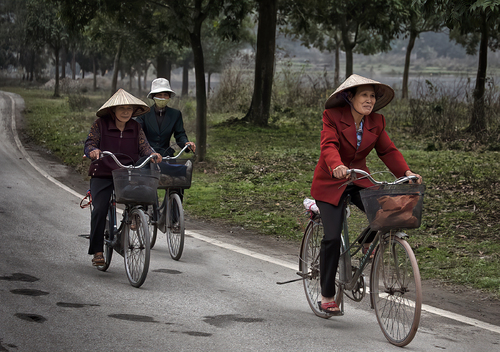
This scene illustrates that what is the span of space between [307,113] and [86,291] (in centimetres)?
2379

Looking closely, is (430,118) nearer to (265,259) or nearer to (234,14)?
(234,14)

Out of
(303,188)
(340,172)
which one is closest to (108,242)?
(340,172)

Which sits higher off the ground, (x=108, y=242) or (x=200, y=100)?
(x=200, y=100)

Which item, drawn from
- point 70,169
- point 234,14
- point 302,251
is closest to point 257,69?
point 234,14

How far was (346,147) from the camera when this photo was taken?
534cm

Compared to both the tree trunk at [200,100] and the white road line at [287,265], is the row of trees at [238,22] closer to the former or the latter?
the tree trunk at [200,100]

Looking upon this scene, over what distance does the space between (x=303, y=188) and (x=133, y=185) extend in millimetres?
7526

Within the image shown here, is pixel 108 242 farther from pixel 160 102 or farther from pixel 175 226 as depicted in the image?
pixel 160 102

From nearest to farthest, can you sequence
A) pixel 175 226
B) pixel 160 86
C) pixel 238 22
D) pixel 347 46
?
pixel 175 226
pixel 160 86
pixel 238 22
pixel 347 46

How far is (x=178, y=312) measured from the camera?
5.69 meters

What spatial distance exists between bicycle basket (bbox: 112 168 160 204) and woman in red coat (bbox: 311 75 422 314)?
6.01 ft

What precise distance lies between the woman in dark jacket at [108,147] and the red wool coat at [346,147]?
88.1 inches

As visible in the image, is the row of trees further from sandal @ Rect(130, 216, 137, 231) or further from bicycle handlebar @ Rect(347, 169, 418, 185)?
sandal @ Rect(130, 216, 137, 231)

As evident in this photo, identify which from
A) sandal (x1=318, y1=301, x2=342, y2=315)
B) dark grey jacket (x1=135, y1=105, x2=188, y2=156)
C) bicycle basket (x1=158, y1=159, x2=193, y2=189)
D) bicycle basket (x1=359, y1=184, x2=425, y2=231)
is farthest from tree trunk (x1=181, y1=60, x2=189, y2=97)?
bicycle basket (x1=359, y1=184, x2=425, y2=231)
